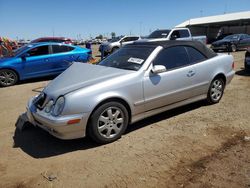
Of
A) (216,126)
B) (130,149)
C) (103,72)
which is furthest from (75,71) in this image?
(216,126)

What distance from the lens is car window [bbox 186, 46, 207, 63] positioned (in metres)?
5.25

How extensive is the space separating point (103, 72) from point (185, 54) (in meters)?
1.78

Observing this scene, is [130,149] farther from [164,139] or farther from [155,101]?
[155,101]

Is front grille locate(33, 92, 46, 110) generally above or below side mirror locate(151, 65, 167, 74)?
below

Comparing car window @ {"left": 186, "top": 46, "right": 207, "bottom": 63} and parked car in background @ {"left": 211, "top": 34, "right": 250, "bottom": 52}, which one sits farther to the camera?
parked car in background @ {"left": 211, "top": 34, "right": 250, "bottom": 52}

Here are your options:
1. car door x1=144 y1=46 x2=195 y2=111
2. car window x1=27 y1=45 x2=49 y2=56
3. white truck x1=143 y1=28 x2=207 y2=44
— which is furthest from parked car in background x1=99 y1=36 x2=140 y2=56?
car door x1=144 y1=46 x2=195 y2=111

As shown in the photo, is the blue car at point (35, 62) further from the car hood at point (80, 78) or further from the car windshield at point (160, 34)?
the car windshield at point (160, 34)

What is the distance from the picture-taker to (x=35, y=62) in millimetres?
9297

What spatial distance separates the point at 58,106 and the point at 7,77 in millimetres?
6145

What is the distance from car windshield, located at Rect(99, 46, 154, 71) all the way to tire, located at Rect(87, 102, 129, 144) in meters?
0.84

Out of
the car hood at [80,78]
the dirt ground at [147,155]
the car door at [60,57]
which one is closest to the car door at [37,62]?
the car door at [60,57]

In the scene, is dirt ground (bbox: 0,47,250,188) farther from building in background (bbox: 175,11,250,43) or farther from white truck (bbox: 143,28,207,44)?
building in background (bbox: 175,11,250,43)

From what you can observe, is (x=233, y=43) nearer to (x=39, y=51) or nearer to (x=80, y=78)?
(x=39, y=51)

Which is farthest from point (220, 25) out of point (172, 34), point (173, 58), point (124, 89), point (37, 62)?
point (124, 89)
